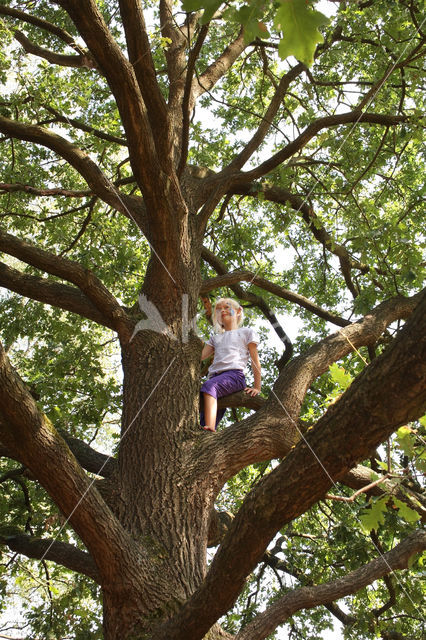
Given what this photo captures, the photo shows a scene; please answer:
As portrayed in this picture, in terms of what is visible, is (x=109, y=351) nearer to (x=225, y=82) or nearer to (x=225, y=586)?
(x=225, y=82)

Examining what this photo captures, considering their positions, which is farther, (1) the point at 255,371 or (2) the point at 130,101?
(1) the point at 255,371

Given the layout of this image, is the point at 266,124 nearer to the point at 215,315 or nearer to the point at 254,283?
the point at 254,283

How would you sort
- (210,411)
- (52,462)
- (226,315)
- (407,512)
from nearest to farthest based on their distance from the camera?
(407,512) → (52,462) → (210,411) → (226,315)

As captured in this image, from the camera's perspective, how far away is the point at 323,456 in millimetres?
1765

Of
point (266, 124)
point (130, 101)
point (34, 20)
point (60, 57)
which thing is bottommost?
point (130, 101)

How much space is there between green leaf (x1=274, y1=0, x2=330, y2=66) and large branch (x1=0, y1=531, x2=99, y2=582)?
260 cm

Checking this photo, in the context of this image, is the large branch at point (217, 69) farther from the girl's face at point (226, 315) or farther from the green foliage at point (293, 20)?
the green foliage at point (293, 20)

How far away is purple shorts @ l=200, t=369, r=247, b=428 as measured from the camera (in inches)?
154

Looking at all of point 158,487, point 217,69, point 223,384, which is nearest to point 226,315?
point 223,384

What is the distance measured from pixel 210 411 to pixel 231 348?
696 mm

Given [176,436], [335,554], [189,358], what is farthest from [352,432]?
[335,554]

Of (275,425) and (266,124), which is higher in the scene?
(266,124)

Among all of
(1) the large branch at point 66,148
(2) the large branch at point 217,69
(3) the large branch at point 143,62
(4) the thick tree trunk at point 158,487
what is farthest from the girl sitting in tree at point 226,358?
(2) the large branch at point 217,69

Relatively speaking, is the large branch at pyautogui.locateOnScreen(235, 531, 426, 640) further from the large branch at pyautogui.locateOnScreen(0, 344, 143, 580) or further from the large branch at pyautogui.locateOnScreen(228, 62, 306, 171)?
the large branch at pyautogui.locateOnScreen(228, 62, 306, 171)
